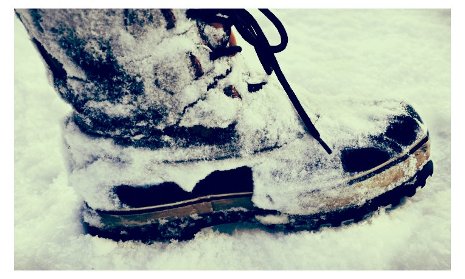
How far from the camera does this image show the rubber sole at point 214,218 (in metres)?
1.02

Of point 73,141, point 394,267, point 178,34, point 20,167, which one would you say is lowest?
point 394,267

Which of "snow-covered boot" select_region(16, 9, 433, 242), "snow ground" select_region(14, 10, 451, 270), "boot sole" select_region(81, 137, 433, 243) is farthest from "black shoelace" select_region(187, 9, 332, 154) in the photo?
"snow ground" select_region(14, 10, 451, 270)

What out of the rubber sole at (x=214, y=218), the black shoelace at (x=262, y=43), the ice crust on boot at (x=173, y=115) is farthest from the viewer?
the rubber sole at (x=214, y=218)

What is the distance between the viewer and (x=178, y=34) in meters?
0.81

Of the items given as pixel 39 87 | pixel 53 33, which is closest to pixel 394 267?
pixel 53 33

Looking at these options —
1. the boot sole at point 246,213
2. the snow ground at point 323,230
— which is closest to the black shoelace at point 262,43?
the boot sole at point 246,213

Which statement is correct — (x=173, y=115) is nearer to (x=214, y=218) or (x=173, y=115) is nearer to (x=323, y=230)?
(x=214, y=218)

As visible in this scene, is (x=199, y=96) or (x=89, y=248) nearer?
(x=199, y=96)

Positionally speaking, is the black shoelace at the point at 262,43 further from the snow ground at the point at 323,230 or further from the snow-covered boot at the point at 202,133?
the snow ground at the point at 323,230

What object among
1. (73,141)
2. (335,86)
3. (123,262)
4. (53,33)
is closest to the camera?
(53,33)

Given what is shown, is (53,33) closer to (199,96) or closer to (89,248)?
(199,96)

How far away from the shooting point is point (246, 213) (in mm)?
1051

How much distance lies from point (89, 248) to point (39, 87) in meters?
0.99

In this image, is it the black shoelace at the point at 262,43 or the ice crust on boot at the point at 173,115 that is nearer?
the ice crust on boot at the point at 173,115
